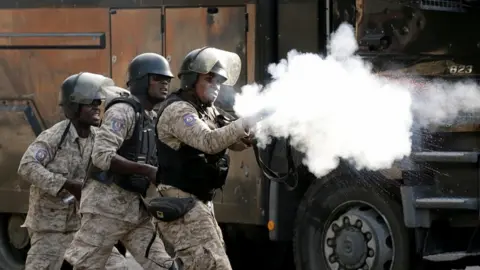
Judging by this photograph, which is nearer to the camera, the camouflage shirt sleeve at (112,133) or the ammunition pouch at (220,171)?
the ammunition pouch at (220,171)

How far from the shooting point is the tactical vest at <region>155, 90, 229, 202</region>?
708 cm

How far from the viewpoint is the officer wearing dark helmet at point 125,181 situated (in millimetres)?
7859

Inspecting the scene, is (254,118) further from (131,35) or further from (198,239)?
(131,35)

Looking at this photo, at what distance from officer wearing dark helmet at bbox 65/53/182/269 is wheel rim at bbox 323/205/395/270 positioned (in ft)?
4.20

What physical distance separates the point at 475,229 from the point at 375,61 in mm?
1323

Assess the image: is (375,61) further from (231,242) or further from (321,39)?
(231,242)

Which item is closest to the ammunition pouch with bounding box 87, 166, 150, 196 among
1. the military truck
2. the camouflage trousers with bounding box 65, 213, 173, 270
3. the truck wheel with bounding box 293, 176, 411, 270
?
the camouflage trousers with bounding box 65, 213, 173, 270

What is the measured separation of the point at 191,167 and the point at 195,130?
0.95ft

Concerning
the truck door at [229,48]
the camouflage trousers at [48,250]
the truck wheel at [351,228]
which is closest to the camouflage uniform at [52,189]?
the camouflage trousers at [48,250]

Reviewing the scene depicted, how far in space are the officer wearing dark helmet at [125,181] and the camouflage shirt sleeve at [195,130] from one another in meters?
0.78

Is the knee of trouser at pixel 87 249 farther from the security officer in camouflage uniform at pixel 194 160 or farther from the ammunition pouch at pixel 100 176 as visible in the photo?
the security officer in camouflage uniform at pixel 194 160

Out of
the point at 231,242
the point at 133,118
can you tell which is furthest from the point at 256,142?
the point at 231,242

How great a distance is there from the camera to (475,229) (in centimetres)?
815

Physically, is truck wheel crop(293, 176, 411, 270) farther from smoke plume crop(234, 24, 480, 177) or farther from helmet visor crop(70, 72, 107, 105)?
helmet visor crop(70, 72, 107, 105)
